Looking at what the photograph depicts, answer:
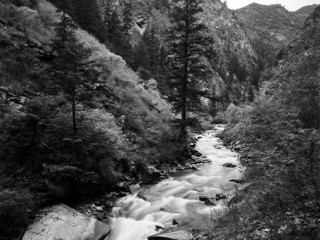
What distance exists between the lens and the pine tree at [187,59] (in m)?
21.9

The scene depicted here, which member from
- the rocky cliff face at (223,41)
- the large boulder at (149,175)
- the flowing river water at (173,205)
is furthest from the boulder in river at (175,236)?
the rocky cliff face at (223,41)

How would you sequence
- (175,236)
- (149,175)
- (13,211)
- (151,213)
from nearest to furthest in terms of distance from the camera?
(13,211) → (175,236) → (151,213) → (149,175)

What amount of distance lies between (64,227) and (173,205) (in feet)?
16.1

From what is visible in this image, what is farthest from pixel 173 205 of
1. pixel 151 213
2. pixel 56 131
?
pixel 56 131

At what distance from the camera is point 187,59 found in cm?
2205

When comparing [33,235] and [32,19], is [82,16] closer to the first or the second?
[32,19]

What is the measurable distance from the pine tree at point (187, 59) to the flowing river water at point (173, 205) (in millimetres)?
6407

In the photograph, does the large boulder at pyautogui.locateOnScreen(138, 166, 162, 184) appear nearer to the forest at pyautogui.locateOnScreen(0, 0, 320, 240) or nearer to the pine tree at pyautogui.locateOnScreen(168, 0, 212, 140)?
the forest at pyautogui.locateOnScreen(0, 0, 320, 240)

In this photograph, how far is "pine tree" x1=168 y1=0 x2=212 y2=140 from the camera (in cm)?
2189

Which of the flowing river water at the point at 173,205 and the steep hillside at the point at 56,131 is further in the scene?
the steep hillside at the point at 56,131

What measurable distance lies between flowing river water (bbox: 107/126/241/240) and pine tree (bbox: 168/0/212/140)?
21.0ft

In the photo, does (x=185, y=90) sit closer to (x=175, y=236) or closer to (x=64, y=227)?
(x=175, y=236)

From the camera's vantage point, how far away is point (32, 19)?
19.7 meters

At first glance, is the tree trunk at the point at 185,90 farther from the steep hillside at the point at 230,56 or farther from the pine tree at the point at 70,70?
the steep hillside at the point at 230,56
